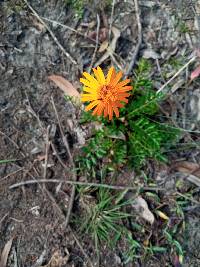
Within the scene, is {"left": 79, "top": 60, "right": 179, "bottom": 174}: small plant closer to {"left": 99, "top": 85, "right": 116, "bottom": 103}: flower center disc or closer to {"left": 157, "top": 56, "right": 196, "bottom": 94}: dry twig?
{"left": 157, "top": 56, "right": 196, "bottom": 94}: dry twig

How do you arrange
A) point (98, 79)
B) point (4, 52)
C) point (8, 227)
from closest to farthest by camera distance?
point (98, 79) → point (8, 227) → point (4, 52)

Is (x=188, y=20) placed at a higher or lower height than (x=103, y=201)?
higher

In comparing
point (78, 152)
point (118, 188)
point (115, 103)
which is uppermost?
point (115, 103)

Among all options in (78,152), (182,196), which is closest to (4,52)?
(78,152)

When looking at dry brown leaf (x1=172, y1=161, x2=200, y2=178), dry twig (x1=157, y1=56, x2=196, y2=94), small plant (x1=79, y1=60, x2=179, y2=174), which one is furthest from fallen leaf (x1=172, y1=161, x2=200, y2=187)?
dry twig (x1=157, y1=56, x2=196, y2=94)

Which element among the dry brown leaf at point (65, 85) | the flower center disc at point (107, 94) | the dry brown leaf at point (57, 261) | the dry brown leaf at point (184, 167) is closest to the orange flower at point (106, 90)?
the flower center disc at point (107, 94)

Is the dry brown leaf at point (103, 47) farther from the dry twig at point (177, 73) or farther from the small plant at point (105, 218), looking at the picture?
the small plant at point (105, 218)

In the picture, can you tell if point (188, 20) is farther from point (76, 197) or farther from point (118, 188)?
point (76, 197)
